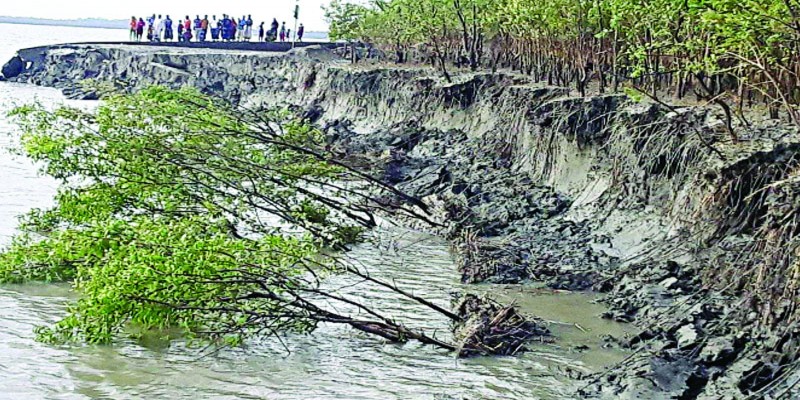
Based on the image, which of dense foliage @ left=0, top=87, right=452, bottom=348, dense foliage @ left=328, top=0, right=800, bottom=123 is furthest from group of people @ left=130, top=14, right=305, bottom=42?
dense foliage @ left=0, top=87, right=452, bottom=348

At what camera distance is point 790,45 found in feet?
47.0

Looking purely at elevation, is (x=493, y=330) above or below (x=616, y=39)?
below

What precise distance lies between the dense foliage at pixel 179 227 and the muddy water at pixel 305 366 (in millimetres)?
273

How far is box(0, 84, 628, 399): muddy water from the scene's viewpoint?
11320 millimetres

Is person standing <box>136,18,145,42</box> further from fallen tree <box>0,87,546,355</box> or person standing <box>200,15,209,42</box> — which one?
fallen tree <box>0,87,546,355</box>

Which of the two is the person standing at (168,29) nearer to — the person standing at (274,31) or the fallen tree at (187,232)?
the person standing at (274,31)

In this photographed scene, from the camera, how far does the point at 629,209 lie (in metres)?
17.2

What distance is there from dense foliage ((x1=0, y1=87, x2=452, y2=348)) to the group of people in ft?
135

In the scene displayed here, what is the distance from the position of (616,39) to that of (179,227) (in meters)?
11.1

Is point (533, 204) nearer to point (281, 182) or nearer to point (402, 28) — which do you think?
point (281, 182)

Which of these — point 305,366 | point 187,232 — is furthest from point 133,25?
point 305,366

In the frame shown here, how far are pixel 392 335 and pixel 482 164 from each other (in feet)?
37.6

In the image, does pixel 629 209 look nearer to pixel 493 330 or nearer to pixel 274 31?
pixel 493 330

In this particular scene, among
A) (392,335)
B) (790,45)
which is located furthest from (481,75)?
(392,335)
